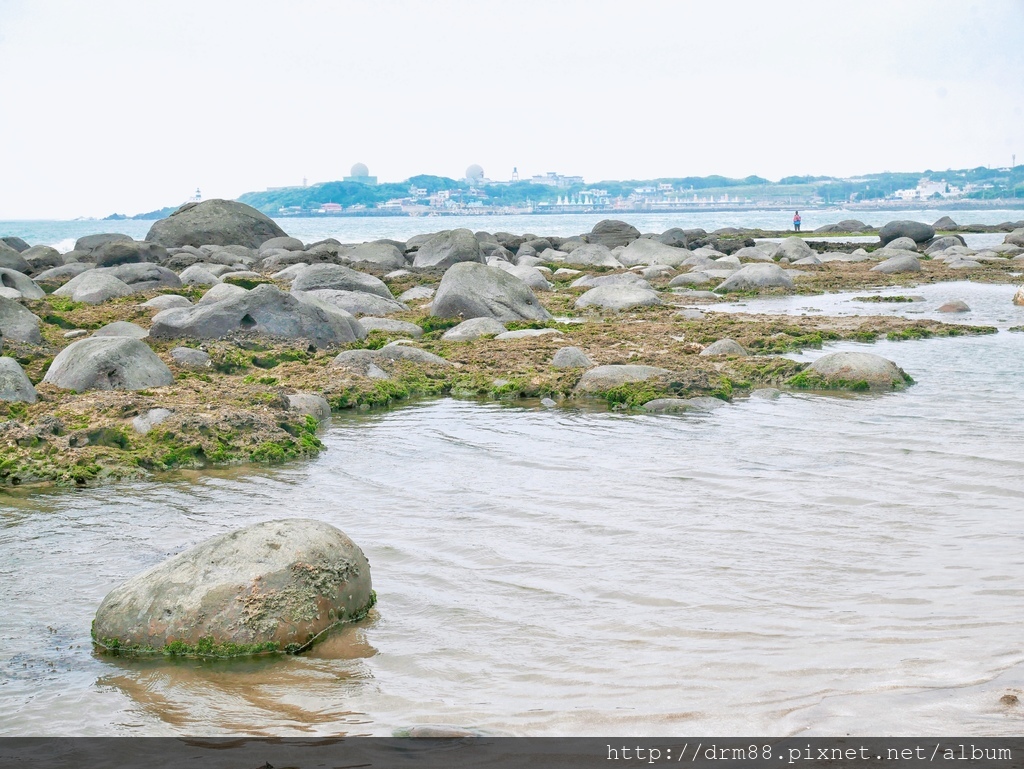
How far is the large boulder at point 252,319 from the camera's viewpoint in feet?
49.4

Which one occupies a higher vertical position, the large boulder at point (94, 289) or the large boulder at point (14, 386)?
the large boulder at point (94, 289)

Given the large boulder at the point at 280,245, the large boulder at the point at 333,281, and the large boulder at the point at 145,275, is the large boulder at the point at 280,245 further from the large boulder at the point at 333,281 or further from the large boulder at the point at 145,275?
the large boulder at the point at 333,281

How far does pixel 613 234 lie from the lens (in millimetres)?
42312

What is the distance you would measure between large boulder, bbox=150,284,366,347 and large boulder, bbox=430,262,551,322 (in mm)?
3222

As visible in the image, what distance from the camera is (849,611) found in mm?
5516

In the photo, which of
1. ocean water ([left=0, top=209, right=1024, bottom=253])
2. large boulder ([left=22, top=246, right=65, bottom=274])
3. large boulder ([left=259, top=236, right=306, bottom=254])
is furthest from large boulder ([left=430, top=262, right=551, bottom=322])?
ocean water ([left=0, top=209, right=1024, bottom=253])

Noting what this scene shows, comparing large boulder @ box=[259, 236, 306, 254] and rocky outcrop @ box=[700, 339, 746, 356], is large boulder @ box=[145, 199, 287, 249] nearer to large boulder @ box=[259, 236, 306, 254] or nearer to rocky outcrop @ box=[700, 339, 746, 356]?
large boulder @ box=[259, 236, 306, 254]

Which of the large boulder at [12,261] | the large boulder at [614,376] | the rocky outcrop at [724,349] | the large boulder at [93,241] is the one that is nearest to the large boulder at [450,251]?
the large boulder at [12,261]

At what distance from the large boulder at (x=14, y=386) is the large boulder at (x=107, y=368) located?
572 millimetres

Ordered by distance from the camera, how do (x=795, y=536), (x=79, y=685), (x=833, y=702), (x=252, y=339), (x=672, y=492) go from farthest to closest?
(x=252, y=339) → (x=672, y=492) → (x=795, y=536) → (x=79, y=685) → (x=833, y=702)

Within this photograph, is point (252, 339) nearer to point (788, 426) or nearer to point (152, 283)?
point (788, 426)

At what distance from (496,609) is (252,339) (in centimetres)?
984

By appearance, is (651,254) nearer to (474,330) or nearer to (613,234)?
(613,234)

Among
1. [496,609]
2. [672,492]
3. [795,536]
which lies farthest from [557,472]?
[496,609]
